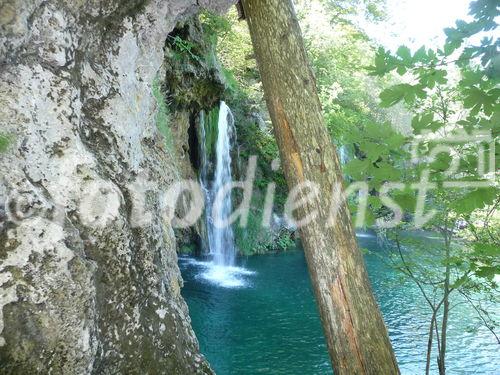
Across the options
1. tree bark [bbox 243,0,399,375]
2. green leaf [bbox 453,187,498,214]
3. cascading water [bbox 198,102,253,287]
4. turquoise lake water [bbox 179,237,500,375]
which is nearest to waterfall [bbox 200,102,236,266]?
cascading water [bbox 198,102,253,287]

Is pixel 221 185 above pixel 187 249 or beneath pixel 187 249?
above

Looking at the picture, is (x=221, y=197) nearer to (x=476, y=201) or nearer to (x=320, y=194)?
(x=320, y=194)

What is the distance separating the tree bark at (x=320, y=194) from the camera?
233cm

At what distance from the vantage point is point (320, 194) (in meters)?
2.44

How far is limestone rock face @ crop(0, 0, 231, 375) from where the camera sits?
1778mm

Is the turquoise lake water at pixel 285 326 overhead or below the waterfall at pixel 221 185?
below

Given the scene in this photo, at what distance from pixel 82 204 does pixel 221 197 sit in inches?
518

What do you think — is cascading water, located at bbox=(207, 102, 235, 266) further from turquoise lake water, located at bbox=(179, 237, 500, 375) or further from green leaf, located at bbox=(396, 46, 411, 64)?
green leaf, located at bbox=(396, 46, 411, 64)

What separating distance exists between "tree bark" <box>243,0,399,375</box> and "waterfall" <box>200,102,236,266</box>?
37.5ft

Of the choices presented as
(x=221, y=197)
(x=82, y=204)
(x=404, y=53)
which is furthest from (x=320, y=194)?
(x=221, y=197)

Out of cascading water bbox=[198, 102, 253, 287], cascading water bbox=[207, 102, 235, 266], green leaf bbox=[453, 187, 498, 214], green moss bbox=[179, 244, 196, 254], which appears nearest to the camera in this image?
Result: green leaf bbox=[453, 187, 498, 214]

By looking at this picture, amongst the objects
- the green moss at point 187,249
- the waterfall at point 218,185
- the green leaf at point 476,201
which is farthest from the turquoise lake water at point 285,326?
the green leaf at point 476,201

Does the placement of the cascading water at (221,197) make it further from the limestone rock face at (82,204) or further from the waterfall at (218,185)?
the limestone rock face at (82,204)

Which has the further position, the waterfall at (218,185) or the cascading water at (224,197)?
the cascading water at (224,197)
